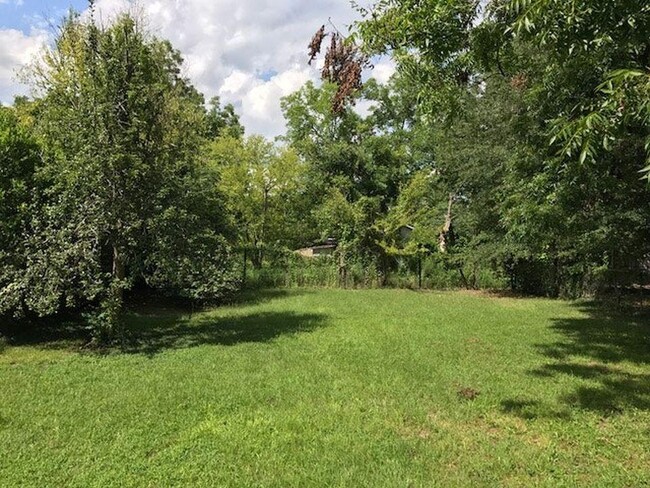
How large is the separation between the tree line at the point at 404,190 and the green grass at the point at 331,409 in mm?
1560

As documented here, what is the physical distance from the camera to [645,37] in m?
3.17

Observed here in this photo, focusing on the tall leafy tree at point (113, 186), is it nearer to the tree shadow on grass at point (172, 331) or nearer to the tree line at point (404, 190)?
the tree line at point (404, 190)

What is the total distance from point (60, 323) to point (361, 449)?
8017mm

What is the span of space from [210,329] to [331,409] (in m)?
5.36

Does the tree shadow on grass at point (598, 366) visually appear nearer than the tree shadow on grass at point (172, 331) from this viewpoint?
Yes

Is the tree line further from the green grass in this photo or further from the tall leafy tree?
the green grass

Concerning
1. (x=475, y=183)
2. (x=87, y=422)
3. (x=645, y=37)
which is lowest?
(x=87, y=422)

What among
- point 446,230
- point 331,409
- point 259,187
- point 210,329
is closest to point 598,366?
point 331,409

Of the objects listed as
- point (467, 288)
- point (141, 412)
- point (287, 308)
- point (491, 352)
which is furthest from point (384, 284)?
point (141, 412)

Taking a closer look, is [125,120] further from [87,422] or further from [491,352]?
[491,352]

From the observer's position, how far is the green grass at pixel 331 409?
148 inches

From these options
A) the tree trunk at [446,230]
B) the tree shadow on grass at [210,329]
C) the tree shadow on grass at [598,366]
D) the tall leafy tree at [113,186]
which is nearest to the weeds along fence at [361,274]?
the tree trunk at [446,230]

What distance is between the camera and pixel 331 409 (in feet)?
16.6

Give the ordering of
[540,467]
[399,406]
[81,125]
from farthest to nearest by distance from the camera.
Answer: [81,125] → [399,406] → [540,467]
